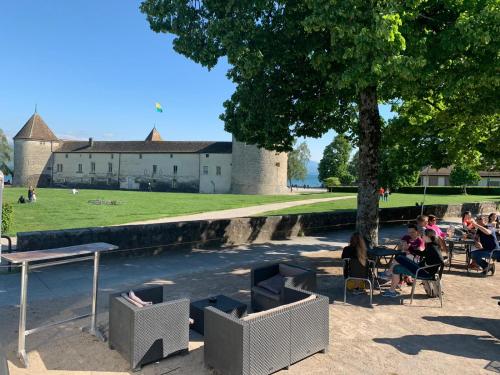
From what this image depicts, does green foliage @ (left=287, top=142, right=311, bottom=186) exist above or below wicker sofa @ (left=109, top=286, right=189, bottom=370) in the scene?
above

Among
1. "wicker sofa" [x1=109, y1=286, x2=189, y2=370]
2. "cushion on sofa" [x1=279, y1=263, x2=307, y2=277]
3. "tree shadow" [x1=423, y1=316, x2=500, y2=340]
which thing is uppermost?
"cushion on sofa" [x1=279, y1=263, x2=307, y2=277]

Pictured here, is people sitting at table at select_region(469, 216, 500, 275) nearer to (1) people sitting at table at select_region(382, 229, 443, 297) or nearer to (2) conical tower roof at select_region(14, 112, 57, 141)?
(1) people sitting at table at select_region(382, 229, 443, 297)

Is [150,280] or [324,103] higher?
[324,103]

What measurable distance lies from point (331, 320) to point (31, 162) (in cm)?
8297

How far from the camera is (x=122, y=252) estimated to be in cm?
1083

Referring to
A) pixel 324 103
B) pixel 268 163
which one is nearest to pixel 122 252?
pixel 324 103

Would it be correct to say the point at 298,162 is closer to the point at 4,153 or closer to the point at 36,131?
the point at 36,131

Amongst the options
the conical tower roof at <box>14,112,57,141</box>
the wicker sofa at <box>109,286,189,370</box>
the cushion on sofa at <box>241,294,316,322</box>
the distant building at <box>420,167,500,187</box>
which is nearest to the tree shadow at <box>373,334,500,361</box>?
the cushion on sofa at <box>241,294,316,322</box>

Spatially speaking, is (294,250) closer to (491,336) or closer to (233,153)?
(491,336)

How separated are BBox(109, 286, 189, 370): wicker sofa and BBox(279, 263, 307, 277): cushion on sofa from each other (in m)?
2.36

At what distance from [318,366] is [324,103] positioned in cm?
757

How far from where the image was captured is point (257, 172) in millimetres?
58875

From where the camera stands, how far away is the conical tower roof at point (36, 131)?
7700 centimetres

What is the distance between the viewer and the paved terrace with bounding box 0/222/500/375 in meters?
4.96
